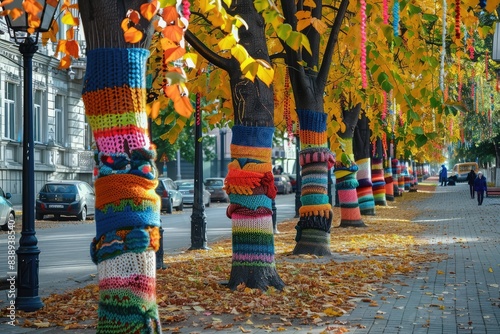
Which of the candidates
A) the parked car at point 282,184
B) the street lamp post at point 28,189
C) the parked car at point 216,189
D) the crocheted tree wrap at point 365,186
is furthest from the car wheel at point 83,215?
the parked car at point 282,184

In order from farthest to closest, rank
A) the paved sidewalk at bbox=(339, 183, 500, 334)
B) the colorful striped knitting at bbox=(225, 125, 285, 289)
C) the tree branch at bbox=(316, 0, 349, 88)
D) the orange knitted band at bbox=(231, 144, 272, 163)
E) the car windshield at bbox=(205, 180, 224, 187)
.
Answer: the car windshield at bbox=(205, 180, 224, 187)
the tree branch at bbox=(316, 0, 349, 88)
the orange knitted band at bbox=(231, 144, 272, 163)
the colorful striped knitting at bbox=(225, 125, 285, 289)
the paved sidewalk at bbox=(339, 183, 500, 334)

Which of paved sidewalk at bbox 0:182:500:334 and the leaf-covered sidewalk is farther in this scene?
the leaf-covered sidewalk

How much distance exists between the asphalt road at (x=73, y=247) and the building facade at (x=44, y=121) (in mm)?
6737

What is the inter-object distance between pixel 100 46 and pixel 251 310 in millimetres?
4509

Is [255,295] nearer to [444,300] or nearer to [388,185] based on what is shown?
[444,300]

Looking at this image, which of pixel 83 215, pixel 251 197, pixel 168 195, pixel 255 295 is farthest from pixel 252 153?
pixel 168 195

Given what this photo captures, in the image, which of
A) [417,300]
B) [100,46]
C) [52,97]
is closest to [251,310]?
[417,300]

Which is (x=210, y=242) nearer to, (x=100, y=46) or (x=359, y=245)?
(x=359, y=245)

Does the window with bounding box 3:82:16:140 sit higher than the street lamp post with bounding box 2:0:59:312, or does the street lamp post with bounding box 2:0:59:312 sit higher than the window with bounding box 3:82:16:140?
the window with bounding box 3:82:16:140

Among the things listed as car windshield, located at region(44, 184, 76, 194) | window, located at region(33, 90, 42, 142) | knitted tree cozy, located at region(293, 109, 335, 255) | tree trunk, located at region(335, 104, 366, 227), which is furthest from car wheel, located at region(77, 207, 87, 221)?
knitted tree cozy, located at region(293, 109, 335, 255)

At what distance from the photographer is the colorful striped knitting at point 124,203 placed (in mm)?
6020

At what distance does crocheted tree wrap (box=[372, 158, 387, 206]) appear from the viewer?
38.5 meters

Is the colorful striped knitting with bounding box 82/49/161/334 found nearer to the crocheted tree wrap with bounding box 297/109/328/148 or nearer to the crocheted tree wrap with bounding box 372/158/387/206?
the crocheted tree wrap with bounding box 297/109/328/148

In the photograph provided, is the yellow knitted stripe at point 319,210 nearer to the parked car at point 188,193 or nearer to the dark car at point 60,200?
the dark car at point 60,200
